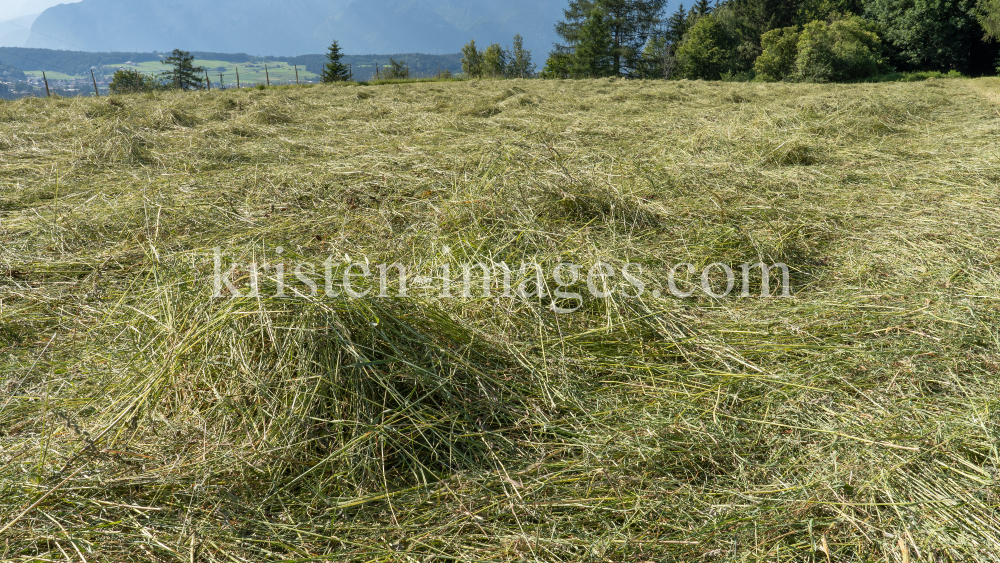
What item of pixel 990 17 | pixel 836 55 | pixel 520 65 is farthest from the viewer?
pixel 520 65

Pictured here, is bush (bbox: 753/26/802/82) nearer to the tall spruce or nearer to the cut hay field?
the tall spruce

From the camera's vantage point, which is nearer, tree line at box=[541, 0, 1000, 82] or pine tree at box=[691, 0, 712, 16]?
tree line at box=[541, 0, 1000, 82]

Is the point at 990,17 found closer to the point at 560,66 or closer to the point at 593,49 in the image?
the point at 593,49

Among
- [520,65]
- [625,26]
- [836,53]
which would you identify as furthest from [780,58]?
[520,65]

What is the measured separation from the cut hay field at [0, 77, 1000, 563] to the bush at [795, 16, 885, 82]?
22115 mm

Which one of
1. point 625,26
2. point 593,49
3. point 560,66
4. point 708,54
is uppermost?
point 625,26

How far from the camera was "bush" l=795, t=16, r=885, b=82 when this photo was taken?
810 inches

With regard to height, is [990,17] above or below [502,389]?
above

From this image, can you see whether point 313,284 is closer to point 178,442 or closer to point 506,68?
point 178,442

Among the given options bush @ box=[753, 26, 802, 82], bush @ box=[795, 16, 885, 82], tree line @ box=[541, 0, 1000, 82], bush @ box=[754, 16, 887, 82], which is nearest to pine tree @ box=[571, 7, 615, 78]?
tree line @ box=[541, 0, 1000, 82]

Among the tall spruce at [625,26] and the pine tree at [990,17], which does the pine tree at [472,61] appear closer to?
the tall spruce at [625,26]

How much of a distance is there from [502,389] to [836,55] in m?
25.8

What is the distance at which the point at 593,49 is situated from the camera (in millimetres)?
32844

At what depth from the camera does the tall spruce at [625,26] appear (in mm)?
34188
